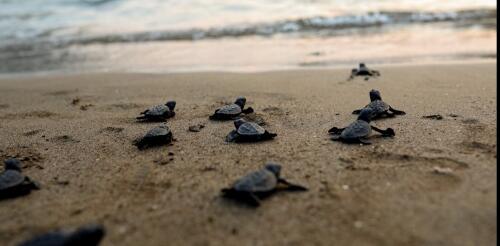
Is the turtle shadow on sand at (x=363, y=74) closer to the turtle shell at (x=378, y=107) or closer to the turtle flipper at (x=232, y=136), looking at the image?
the turtle shell at (x=378, y=107)

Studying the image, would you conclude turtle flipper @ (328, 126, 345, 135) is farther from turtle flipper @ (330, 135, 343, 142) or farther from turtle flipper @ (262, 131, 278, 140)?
turtle flipper @ (262, 131, 278, 140)

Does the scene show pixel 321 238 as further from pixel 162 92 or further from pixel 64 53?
pixel 64 53

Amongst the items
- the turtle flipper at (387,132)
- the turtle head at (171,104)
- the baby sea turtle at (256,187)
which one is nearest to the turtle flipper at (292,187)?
the baby sea turtle at (256,187)

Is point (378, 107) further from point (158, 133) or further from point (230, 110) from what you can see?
point (158, 133)

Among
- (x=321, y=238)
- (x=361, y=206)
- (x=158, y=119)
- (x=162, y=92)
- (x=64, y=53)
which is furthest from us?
(x=64, y=53)

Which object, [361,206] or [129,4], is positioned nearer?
[361,206]

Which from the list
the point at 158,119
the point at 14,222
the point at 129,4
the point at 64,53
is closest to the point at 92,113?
the point at 158,119

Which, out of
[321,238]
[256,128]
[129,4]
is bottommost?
[321,238]
